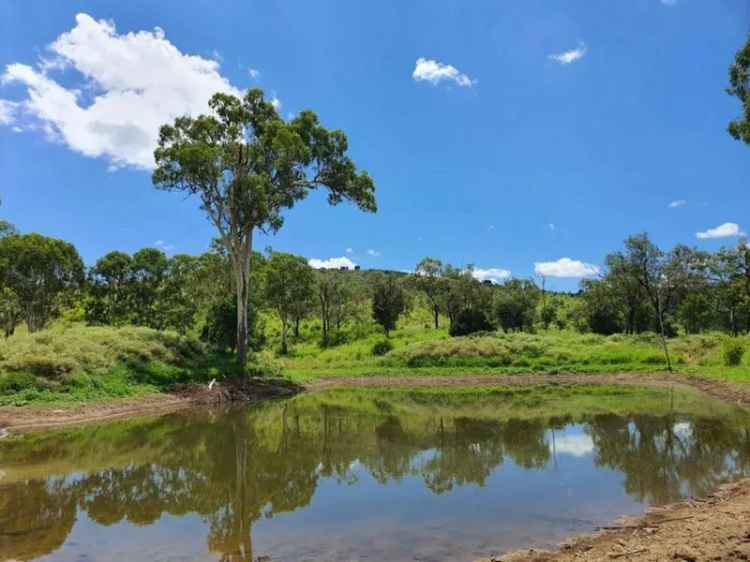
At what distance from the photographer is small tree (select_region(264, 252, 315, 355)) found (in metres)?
51.1

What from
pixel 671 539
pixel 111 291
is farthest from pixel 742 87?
pixel 111 291

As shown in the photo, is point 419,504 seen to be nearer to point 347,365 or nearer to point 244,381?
point 244,381

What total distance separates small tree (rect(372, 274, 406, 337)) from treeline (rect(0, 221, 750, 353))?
4.6 inches

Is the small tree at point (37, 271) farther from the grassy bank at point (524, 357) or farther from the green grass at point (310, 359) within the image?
the grassy bank at point (524, 357)

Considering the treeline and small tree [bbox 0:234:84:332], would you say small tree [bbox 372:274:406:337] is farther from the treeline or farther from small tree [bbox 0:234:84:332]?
small tree [bbox 0:234:84:332]

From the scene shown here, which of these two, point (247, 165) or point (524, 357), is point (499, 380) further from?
point (247, 165)

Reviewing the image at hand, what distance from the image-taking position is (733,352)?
33.2 m

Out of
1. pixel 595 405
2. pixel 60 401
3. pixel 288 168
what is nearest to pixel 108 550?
pixel 60 401

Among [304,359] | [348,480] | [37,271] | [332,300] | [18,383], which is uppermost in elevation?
[37,271]

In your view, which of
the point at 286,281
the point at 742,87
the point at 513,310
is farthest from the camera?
the point at 513,310

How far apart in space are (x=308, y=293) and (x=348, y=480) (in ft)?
134

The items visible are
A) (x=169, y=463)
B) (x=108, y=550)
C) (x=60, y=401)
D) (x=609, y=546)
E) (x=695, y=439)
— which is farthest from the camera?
(x=60, y=401)

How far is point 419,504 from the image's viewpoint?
10.3m

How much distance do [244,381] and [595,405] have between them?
18346 mm
